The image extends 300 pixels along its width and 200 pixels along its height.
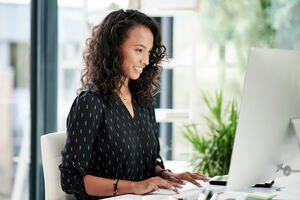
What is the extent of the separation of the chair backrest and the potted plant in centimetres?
158

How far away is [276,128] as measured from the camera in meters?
1.43

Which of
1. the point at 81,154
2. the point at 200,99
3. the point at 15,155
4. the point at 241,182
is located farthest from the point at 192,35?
the point at 241,182

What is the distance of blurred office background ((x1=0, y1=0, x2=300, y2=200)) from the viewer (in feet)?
10.1

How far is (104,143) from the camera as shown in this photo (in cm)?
172

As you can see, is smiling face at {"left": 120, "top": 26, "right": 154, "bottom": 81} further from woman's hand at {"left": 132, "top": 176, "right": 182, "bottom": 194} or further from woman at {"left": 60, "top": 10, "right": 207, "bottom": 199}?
woman's hand at {"left": 132, "top": 176, "right": 182, "bottom": 194}

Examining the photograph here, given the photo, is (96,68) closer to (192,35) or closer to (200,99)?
(192,35)

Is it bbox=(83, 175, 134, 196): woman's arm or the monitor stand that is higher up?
the monitor stand

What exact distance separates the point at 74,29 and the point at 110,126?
6.01 ft

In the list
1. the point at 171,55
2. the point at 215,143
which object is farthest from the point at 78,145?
the point at 171,55

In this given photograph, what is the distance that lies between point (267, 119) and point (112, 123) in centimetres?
62

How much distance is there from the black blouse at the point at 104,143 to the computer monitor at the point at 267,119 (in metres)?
0.54

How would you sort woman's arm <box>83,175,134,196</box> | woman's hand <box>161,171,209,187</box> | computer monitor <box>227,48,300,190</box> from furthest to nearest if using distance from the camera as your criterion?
1. woman's hand <box>161,171,209,187</box>
2. woman's arm <box>83,175,134,196</box>
3. computer monitor <box>227,48,300,190</box>

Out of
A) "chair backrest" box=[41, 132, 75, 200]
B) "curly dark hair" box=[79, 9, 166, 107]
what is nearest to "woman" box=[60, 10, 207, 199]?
"curly dark hair" box=[79, 9, 166, 107]

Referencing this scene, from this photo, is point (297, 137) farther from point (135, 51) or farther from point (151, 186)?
point (135, 51)
